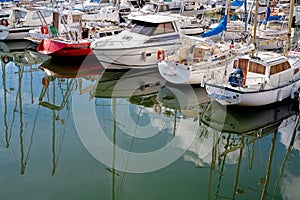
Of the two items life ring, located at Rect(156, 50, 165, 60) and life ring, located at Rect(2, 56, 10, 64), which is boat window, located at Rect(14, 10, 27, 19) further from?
life ring, located at Rect(156, 50, 165, 60)

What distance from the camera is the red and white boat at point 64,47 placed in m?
17.4

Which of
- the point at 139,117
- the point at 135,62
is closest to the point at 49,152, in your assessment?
the point at 139,117

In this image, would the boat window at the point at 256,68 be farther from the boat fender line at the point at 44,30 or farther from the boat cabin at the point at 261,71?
the boat fender line at the point at 44,30

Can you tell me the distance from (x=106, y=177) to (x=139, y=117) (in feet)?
11.4

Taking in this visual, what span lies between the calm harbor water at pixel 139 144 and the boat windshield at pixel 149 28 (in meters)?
2.11

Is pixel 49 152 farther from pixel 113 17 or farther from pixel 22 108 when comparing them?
pixel 113 17

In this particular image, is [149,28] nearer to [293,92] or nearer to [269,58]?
[269,58]

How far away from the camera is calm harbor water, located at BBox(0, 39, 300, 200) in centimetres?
861

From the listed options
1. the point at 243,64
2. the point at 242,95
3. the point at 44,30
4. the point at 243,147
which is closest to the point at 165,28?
the point at 243,64

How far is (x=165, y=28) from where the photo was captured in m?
16.4

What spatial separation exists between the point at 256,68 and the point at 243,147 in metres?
3.05

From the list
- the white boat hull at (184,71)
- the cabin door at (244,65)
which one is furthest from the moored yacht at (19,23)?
the cabin door at (244,65)

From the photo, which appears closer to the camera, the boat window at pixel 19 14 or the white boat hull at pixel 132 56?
the white boat hull at pixel 132 56

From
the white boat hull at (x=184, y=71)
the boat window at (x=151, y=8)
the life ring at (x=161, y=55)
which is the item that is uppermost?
the boat window at (x=151, y=8)
